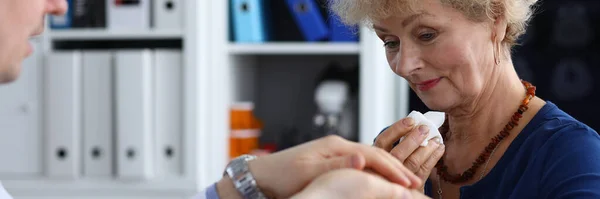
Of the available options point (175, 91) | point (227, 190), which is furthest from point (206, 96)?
point (227, 190)

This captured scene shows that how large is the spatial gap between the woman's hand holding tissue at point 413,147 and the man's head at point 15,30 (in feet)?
1.85

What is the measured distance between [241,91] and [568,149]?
1.79m

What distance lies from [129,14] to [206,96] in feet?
1.18

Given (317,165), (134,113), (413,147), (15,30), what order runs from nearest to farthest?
(15,30) < (317,165) < (413,147) < (134,113)

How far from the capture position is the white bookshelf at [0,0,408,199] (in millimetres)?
2709

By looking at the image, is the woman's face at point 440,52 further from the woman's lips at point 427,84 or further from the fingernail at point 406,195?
the fingernail at point 406,195

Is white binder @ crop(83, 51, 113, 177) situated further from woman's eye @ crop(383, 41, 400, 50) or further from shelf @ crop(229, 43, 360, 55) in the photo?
woman's eye @ crop(383, 41, 400, 50)

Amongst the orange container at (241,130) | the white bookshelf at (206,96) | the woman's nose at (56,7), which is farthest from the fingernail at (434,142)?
the orange container at (241,130)

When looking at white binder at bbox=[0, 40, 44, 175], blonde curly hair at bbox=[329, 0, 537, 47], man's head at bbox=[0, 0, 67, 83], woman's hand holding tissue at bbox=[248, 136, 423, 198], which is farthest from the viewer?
white binder at bbox=[0, 40, 44, 175]

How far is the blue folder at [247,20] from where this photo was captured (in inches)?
109

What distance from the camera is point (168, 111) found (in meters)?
2.74

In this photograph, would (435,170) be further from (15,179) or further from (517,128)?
(15,179)

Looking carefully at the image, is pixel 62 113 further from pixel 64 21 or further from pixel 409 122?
pixel 409 122

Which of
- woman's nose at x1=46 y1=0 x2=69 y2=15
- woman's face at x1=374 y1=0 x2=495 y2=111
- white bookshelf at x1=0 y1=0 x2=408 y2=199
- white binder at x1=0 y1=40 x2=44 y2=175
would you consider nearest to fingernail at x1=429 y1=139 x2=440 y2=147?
woman's face at x1=374 y1=0 x2=495 y2=111
